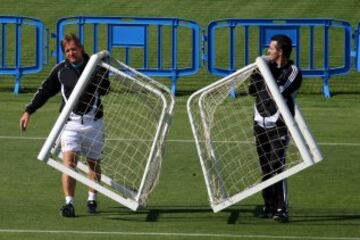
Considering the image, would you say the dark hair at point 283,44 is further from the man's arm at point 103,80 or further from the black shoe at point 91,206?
the black shoe at point 91,206

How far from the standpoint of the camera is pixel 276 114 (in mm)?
13742

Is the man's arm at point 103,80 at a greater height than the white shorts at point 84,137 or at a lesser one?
greater

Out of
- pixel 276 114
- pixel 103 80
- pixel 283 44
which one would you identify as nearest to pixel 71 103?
pixel 103 80

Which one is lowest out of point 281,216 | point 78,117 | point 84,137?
point 281,216

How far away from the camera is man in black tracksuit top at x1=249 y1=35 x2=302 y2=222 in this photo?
44.8ft

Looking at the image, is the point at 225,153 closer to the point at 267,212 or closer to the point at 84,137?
the point at 267,212

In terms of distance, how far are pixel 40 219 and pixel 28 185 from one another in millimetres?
2078

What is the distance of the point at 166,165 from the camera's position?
57.2 ft

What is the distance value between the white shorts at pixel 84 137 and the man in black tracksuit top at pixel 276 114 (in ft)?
5.52

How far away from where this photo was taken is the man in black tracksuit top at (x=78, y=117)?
13930 mm

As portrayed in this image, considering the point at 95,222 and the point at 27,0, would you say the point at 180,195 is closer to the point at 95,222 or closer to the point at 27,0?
the point at 95,222

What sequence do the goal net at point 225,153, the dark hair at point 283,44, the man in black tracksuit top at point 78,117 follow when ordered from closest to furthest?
the goal net at point 225,153 < the dark hair at point 283,44 < the man in black tracksuit top at point 78,117

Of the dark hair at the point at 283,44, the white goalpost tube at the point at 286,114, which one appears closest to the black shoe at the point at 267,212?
the white goalpost tube at the point at 286,114

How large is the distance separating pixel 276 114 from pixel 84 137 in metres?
2.06
